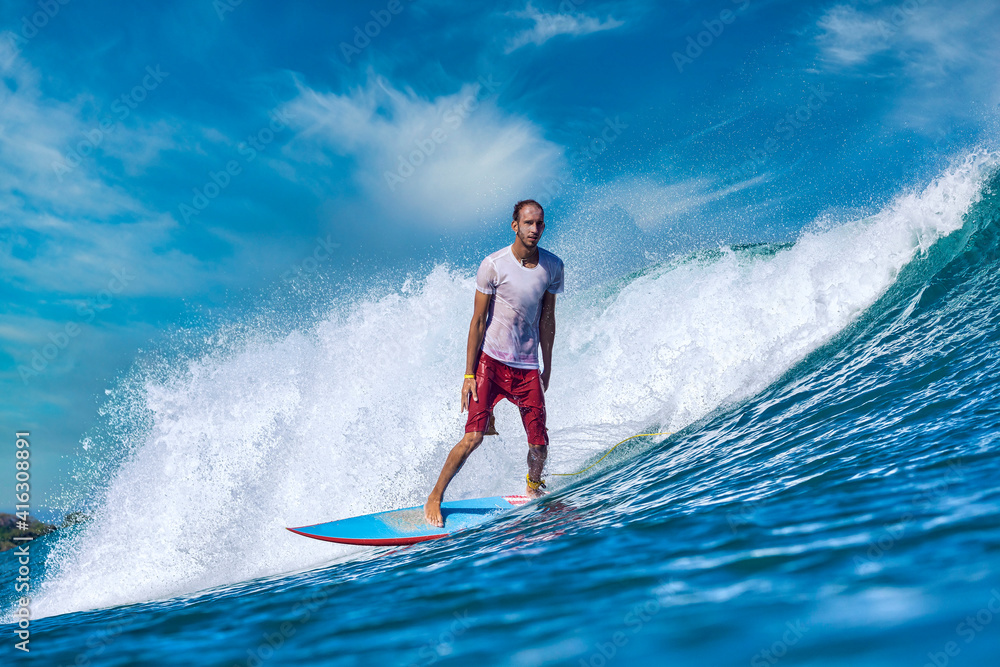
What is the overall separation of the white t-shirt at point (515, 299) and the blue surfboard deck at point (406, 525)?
1.30 metres

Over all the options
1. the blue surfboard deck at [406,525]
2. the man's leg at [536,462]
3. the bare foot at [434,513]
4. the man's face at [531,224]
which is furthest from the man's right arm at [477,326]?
the blue surfboard deck at [406,525]

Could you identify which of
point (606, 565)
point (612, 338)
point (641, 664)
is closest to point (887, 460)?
point (606, 565)

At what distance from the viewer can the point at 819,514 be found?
106 inches

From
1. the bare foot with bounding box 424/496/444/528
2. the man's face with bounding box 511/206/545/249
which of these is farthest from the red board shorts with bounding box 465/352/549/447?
the man's face with bounding box 511/206/545/249

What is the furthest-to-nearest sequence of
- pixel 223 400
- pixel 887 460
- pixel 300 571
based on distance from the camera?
1. pixel 223 400
2. pixel 300 571
3. pixel 887 460

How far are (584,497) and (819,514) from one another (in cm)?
227

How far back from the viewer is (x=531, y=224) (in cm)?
438

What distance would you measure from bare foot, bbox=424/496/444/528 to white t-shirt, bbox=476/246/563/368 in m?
1.27

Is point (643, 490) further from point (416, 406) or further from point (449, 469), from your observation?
point (416, 406)

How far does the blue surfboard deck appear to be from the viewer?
14.9 feet

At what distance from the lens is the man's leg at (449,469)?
4.60 m

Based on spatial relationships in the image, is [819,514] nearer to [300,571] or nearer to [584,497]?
[584,497]

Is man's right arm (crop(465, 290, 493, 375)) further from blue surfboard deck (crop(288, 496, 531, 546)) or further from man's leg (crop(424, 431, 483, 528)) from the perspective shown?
blue surfboard deck (crop(288, 496, 531, 546))

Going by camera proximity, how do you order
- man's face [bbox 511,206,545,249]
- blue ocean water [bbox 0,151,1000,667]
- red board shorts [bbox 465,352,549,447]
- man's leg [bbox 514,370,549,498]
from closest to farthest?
blue ocean water [bbox 0,151,1000,667], man's face [bbox 511,206,545,249], red board shorts [bbox 465,352,549,447], man's leg [bbox 514,370,549,498]
